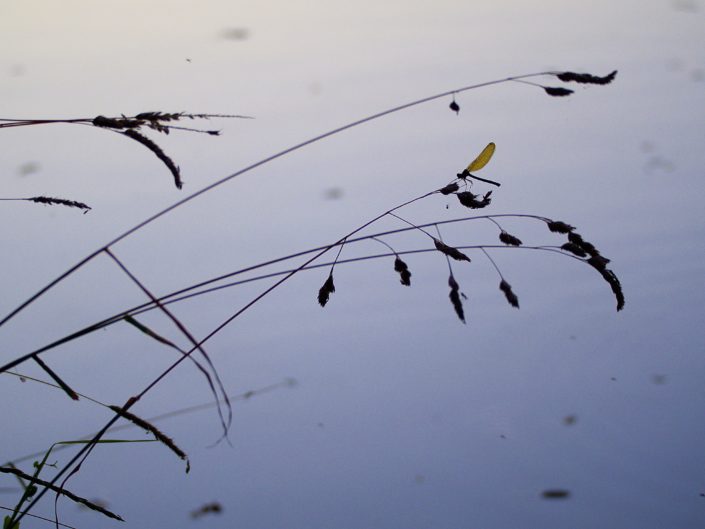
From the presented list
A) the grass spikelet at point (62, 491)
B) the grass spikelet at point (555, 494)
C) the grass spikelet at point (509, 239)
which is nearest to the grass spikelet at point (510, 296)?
the grass spikelet at point (509, 239)

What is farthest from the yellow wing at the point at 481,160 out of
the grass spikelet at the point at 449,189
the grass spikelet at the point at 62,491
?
the grass spikelet at the point at 62,491

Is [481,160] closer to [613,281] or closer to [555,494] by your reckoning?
[613,281]

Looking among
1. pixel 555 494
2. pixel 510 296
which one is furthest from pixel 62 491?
pixel 555 494

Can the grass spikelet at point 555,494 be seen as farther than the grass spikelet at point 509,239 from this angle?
Yes

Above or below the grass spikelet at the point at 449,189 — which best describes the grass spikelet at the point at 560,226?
below

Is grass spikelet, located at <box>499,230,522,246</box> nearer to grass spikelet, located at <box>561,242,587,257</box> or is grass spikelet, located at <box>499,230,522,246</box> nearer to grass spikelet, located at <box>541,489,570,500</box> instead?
grass spikelet, located at <box>561,242,587,257</box>

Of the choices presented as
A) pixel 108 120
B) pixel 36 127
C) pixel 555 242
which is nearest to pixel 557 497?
pixel 555 242

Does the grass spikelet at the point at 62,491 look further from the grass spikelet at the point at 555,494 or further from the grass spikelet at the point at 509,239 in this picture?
the grass spikelet at the point at 555,494

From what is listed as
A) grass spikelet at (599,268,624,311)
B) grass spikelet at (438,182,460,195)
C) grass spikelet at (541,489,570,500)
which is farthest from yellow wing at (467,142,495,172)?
grass spikelet at (541,489,570,500)

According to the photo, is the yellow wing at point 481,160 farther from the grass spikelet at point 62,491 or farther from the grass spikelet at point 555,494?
the grass spikelet at point 555,494

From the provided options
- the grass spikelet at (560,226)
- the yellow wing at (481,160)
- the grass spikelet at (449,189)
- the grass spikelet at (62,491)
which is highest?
the yellow wing at (481,160)

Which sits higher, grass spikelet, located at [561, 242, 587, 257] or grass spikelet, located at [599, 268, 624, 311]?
grass spikelet, located at [561, 242, 587, 257]

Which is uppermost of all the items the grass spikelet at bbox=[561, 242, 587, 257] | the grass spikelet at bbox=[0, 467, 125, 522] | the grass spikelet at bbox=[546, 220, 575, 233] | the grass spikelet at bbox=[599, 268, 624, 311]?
the grass spikelet at bbox=[546, 220, 575, 233]
